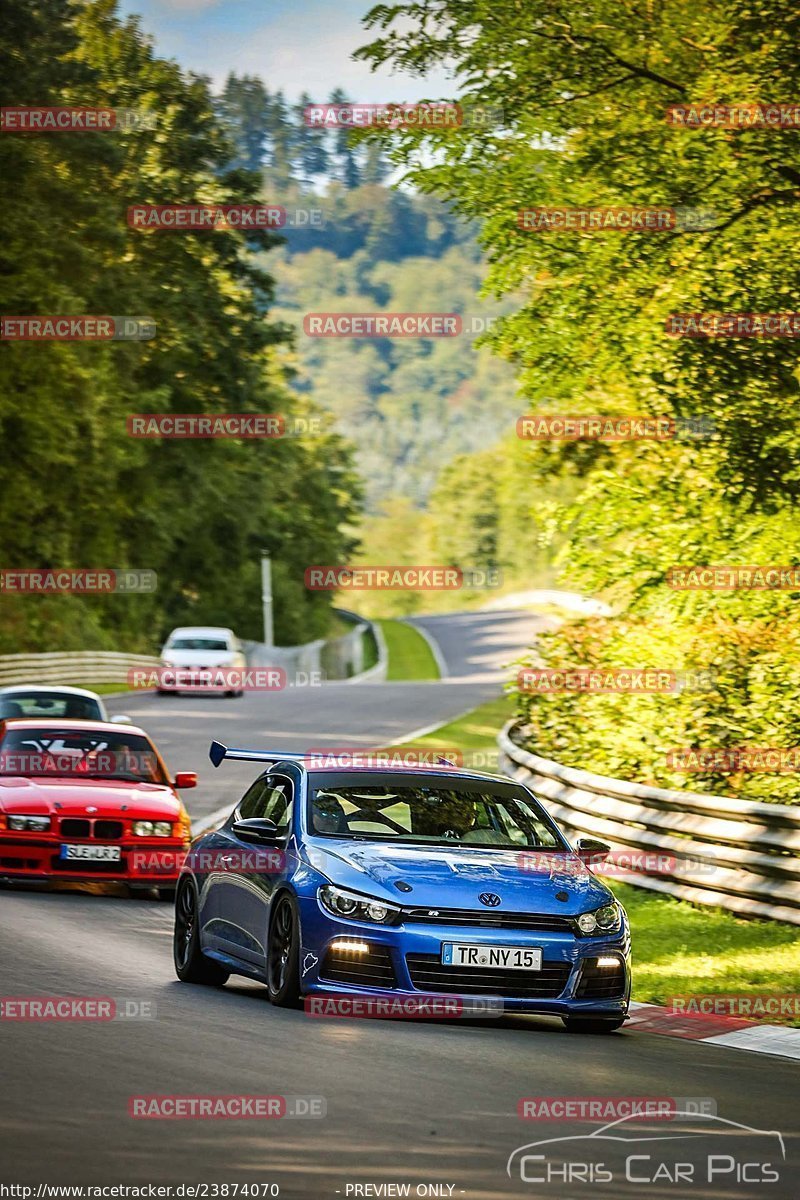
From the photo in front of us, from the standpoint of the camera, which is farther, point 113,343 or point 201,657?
point 113,343

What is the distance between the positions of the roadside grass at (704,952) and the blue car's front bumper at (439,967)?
5.10ft

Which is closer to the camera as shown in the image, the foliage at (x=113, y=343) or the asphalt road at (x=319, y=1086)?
the asphalt road at (x=319, y=1086)

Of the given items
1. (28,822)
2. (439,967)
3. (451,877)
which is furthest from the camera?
(28,822)

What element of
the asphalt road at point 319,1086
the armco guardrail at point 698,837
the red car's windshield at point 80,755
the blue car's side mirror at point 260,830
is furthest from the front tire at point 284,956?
the red car's windshield at point 80,755

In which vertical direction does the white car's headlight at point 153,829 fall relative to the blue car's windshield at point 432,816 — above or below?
below

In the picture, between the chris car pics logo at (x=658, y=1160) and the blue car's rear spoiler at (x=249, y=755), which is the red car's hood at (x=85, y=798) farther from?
the chris car pics logo at (x=658, y=1160)

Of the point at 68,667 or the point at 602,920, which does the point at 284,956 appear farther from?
the point at 68,667

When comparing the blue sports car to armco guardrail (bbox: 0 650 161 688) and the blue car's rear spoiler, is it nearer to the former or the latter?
the blue car's rear spoiler

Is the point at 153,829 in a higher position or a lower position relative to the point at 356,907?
lower

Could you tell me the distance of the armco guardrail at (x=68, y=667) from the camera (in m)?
47.6

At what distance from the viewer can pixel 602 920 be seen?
33.2 ft

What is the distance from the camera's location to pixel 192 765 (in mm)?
28391

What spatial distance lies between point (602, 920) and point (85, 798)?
7.02 m

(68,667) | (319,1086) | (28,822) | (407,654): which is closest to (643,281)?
Answer: (28,822)
